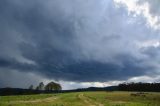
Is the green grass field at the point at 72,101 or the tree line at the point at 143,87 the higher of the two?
the tree line at the point at 143,87

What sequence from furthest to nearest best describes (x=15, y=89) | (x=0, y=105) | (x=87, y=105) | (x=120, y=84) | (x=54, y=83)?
(x=15, y=89), (x=120, y=84), (x=54, y=83), (x=87, y=105), (x=0, y=105)

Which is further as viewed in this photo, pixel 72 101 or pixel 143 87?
pixel 143 87

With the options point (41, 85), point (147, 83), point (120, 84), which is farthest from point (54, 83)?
point (147, 83)

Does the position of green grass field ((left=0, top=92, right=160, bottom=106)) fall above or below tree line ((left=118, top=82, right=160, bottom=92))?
below

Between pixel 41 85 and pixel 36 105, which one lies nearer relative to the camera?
pixel 36 105

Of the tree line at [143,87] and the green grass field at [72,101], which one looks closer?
the green grass field at [72,101]

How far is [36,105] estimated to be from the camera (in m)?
55.1

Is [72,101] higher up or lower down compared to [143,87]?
lower down

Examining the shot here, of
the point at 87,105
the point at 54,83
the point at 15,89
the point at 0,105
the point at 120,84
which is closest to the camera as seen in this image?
the point at 0,105

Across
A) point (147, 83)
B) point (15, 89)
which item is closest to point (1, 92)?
point (15, 89)

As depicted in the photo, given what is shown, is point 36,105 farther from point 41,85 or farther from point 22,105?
point 41,85

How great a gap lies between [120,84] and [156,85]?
20015mm

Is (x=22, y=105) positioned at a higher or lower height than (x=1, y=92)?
lower

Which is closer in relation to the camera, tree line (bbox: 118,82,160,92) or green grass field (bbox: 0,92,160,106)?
green grass field (bbox: 0,92,160,106)
